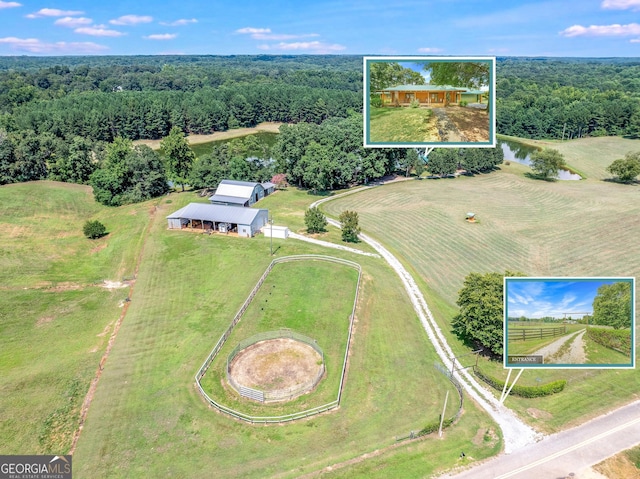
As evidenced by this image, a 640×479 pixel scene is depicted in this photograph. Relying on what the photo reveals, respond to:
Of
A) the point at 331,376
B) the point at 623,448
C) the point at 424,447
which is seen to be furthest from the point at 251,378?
the point at 623,448

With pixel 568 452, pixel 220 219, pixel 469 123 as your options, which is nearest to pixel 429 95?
pixel 469 123

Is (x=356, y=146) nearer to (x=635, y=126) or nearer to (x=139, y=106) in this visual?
(x=139, y=106)

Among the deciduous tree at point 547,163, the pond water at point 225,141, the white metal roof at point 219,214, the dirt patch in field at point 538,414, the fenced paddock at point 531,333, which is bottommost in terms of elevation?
the dirt patch in field at point 538,414

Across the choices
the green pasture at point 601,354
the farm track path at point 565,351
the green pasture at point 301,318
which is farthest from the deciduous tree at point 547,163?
the farm track path at point 565,351

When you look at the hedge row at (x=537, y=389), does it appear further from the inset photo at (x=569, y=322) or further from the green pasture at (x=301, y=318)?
the green pasture at (x=301, y=318)

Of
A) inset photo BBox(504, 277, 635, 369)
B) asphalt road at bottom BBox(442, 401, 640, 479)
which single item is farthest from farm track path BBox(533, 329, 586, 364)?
asphalt road at bottom BBox(442, 401, 640, 479)

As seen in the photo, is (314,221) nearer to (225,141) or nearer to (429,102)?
(429,102)

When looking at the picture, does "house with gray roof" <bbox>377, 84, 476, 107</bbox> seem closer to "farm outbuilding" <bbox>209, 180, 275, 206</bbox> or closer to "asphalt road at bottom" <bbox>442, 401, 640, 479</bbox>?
"asphalt road at bottom" <bbox>442, 401, 640, 479</bbox>
